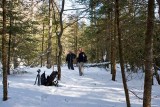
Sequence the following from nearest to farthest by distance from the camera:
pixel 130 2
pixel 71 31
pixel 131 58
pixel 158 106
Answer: pixel 130 2 < pixel 158 106 < pixel 131 58 < pixel 71 31

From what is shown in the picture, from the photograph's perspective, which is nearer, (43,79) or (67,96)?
(67,96)

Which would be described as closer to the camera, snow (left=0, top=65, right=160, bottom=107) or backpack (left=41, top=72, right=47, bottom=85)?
snow (left=0, top=65, right=160, bottom=107)

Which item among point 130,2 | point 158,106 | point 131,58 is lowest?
point 158,106

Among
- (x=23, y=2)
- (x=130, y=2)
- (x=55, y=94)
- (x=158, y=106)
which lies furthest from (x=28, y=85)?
(x=130, y=2)

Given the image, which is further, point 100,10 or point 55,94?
point 100,10

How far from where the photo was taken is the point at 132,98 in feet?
46.1

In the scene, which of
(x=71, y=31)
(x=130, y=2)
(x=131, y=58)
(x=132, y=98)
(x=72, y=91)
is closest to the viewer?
(x=130, y=2)

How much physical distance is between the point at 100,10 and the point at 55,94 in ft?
22.2

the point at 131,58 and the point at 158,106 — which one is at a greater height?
the point at 131,58

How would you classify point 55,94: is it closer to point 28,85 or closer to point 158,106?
point 28,85

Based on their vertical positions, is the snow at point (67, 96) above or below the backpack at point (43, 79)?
below

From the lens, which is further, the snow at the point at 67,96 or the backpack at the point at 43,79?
the backpack at the point at 43,79

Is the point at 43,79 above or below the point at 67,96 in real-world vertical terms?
above

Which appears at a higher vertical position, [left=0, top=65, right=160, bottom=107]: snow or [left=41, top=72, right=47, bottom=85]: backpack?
[left=41, top=72, right=47, bottom=85]: backpack
